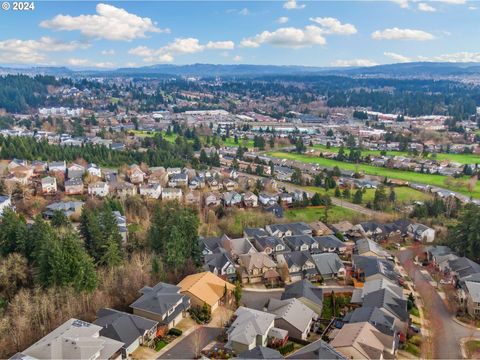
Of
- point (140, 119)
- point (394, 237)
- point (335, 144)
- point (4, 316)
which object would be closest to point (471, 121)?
point (335, 144)

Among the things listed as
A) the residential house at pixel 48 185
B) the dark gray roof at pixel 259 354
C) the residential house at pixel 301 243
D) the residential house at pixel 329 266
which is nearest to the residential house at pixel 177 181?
the residential house at pixel 48 185

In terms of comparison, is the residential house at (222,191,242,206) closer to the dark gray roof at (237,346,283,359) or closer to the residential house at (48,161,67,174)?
the residential house at (48,161,67,174)

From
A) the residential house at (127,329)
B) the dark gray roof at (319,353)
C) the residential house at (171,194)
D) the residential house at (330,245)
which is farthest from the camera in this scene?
the residential house at (171,194)

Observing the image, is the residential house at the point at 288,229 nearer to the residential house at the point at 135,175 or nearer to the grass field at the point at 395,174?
the residential house at the point at 135,175

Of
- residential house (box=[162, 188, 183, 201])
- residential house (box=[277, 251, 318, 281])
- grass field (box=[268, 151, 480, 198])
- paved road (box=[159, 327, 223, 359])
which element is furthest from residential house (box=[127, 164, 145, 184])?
grass field (box=[268, 151, 480, 198])

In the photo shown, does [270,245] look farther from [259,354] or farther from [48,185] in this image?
[48,185]

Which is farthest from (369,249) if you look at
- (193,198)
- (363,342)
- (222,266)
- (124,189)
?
(124,189)

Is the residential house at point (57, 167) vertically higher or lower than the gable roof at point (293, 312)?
higher
